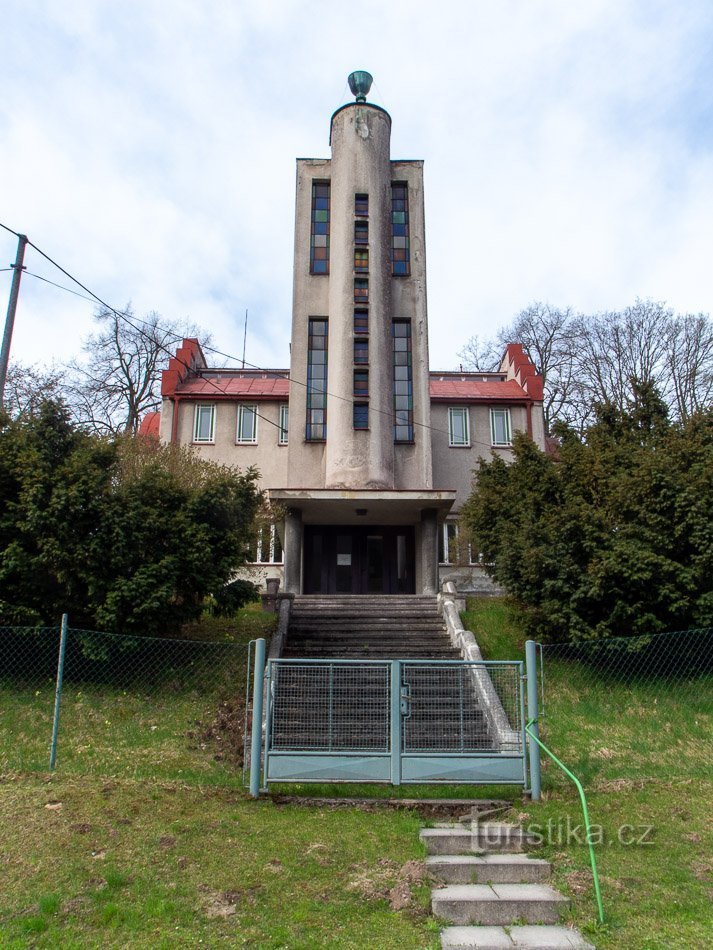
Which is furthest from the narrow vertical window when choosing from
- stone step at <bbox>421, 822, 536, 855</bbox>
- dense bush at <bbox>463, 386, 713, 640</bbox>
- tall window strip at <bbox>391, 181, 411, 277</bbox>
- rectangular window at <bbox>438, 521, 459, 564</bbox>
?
stone step at <bbox>421, 822, 536, 855</bbox>

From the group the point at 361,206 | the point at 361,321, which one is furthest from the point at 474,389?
the point at 361,206

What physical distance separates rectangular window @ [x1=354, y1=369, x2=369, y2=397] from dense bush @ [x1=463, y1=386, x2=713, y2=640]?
7.73 meters

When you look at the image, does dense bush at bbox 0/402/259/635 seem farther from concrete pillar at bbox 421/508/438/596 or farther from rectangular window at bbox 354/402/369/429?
rectangular window at bbox 354/402/369/429

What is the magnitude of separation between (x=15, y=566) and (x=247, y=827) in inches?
245

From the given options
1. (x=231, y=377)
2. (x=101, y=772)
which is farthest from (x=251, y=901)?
(x=231, y=377)

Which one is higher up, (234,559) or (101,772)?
(234,559)

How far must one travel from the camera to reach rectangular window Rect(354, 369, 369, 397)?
21734 millimetres

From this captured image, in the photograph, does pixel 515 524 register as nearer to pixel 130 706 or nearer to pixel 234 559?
pixel 234 559

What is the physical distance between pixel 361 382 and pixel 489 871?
16.7m

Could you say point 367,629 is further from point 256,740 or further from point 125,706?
point 256,740

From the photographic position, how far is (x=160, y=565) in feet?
39.8

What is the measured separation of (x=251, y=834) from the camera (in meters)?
7.30

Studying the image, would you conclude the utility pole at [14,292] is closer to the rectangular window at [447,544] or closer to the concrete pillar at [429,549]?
the concrete pillar at [429,549]

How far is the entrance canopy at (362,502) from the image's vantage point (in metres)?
18.0
